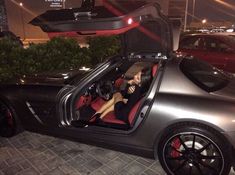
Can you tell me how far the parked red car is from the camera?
6.75 m

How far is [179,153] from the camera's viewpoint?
2.97 meters

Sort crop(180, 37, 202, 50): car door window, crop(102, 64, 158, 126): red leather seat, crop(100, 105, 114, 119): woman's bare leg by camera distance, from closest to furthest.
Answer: crop(102, 64, 158, 126): red leather seat, crop(100, 105, 114, 119): woman's bare leg, crop(180, 37, 202, 50): car door window

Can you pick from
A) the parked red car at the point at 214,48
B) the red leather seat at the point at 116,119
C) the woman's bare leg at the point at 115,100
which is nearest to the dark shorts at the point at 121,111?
the red leather seat at the point at 116,119

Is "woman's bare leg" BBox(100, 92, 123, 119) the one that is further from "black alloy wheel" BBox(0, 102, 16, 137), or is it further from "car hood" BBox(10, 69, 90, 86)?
"black alloy wheel" BBox(0, 102, 16, 137)

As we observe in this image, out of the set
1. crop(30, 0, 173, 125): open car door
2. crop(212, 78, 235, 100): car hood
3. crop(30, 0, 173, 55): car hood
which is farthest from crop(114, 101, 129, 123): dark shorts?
crop(212, 78, 235, 100): car hood

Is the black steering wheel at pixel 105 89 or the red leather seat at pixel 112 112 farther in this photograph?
the black steering wheel at pixel 105 89

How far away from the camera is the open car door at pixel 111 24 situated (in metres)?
2.61

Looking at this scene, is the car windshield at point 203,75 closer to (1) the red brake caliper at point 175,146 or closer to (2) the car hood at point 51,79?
(1) the red brake caliper at point 175,146

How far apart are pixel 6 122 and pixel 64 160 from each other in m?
1.30

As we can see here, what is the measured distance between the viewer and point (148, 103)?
2.92 metres

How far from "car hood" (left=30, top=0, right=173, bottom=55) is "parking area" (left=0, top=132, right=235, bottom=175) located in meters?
1.65

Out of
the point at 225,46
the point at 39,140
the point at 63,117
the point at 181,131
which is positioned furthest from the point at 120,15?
the point at 225,46

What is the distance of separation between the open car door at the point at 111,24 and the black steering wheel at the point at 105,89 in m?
0.53

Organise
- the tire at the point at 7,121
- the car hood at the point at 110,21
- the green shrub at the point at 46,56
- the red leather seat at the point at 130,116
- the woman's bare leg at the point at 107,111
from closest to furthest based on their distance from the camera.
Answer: the car hood at the point at 110,21 < the red leather seat at the point at 130,116 < the woman's bare leg at the point at 107,111 < the tire at the point at 7,121 < the green shrub at the point at 46,56
